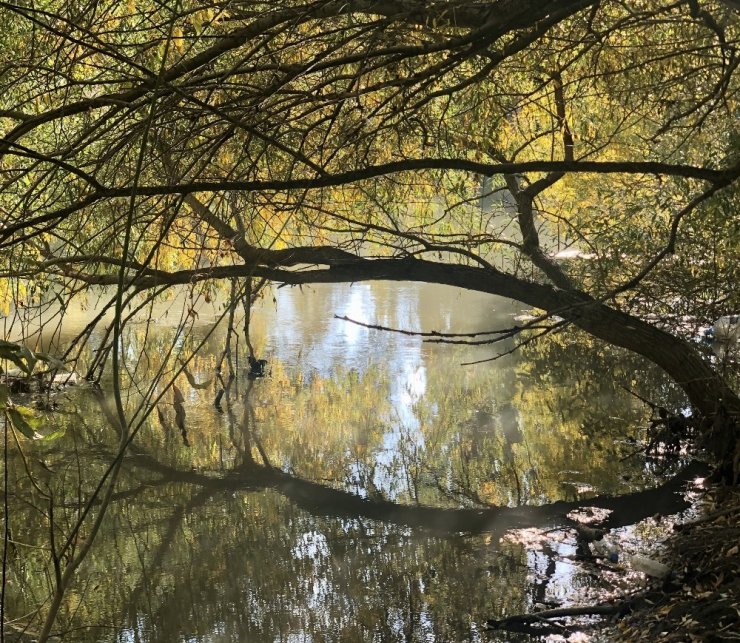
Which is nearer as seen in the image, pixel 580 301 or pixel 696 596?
pixel 696 596

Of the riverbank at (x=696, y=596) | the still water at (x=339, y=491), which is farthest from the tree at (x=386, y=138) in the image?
the riverbank at (x=696, y=596)

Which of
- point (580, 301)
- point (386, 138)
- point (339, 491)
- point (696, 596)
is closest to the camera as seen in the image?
point (696, 596)

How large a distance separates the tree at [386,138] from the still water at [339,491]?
55 cm

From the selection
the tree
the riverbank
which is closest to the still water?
the riverbank

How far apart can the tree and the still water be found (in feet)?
1.80

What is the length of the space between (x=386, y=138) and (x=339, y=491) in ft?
7.27

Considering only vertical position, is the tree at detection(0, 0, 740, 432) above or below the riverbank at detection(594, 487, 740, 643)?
above

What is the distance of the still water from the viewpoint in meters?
3.60

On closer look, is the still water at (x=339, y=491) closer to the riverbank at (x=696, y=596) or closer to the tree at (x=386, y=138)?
the riverbank at (x=696, y=596)

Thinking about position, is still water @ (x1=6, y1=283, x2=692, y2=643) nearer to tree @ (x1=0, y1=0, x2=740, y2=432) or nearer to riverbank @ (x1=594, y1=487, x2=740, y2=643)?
riverbank @ (x1=594, y1=487, x2=740, y2=643)

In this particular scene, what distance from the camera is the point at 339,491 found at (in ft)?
17.1

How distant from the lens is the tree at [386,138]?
2529 millimetres

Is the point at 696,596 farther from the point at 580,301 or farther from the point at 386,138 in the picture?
the point at 386,138

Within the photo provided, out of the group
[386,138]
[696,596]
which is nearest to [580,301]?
[386,138]
